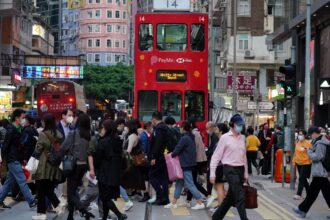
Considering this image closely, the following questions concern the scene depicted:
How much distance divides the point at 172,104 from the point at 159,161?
→ 9082mm

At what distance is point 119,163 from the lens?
11305 mm

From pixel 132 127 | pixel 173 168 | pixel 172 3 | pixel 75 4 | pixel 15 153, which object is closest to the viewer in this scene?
pixel 15 153

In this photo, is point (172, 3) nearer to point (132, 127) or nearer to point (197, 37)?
point (197, 37)

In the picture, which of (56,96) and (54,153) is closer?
(54,153)

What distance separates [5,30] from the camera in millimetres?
55469

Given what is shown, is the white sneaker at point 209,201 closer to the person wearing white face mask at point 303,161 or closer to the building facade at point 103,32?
the person wearing white face mask at point 303,161

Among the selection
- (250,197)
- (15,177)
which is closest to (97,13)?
(15,177)

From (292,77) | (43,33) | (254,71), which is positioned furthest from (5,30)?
(292,77)

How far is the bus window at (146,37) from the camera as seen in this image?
76.3 feet

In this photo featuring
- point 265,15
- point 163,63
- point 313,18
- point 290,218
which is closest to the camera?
point 290,218

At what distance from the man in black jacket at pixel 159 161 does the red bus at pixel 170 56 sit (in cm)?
817

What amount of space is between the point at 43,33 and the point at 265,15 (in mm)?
39451

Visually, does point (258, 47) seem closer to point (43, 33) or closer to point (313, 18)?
point (313, 18)

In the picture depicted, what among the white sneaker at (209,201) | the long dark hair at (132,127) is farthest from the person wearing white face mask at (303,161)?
the long dark hair at (132,127)
